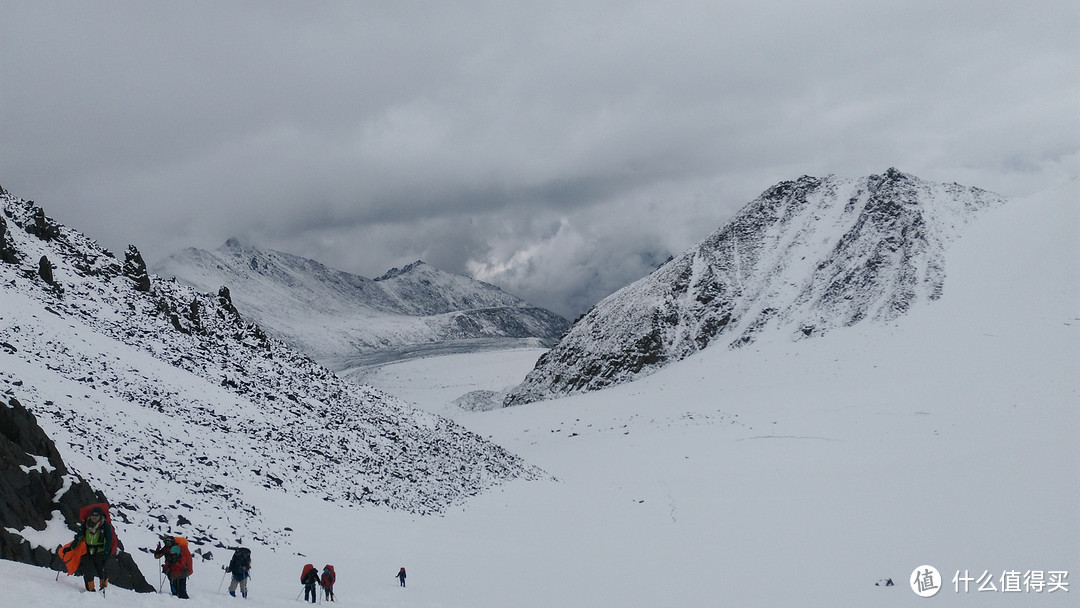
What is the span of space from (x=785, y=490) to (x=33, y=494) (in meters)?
26.5

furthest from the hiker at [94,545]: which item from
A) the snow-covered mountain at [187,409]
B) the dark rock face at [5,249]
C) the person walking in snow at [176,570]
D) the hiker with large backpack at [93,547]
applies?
the dark rock face at [5,249]

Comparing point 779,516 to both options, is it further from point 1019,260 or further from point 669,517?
point 1019,260

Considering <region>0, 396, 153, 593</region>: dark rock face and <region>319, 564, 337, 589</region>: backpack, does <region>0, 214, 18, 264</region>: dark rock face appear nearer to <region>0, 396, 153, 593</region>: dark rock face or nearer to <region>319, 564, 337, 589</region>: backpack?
<region>0, 396, 153, 593</region>: dark rock face

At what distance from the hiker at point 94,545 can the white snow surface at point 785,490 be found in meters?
0.35

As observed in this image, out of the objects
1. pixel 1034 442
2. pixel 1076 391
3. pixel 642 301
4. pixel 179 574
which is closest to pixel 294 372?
pixel 179 574

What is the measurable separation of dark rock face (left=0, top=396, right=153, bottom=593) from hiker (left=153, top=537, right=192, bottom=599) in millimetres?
682

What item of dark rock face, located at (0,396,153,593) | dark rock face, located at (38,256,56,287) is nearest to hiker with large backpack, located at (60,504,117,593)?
dark rock face, located at (0,396,153,593)

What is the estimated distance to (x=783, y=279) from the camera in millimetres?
66500

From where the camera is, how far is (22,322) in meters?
22.9

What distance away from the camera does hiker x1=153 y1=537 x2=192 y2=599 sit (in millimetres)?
11039

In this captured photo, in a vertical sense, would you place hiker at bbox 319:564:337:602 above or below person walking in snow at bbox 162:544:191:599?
below

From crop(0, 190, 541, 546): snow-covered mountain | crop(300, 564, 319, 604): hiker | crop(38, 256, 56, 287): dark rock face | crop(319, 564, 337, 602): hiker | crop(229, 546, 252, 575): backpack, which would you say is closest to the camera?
crop(229, 546, 252, 575): backpack

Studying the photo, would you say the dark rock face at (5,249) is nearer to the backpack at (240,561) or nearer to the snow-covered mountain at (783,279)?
the backpack at (240,561)

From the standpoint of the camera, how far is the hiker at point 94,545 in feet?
32.2
